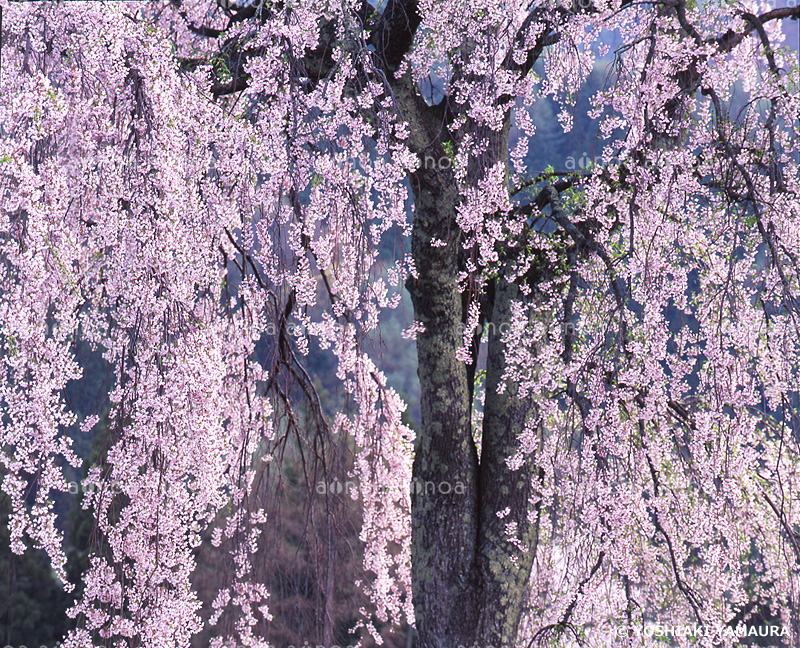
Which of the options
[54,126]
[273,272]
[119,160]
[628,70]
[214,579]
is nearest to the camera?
[54,126]

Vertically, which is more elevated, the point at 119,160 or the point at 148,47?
the point at 148,47

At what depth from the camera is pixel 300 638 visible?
3646mm

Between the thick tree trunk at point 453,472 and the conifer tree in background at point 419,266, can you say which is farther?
the thick tree trunk at point 453,472

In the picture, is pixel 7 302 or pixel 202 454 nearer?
pixel 7 302

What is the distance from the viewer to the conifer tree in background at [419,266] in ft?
8.79

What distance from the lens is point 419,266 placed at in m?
4.22

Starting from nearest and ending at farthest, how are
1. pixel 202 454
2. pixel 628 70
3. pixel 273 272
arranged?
1. pixel 202 454
2. pixel 273 272
3. pixel 628 70

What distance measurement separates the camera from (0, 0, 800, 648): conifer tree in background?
8.79 ft

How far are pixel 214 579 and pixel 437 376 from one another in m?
5.47

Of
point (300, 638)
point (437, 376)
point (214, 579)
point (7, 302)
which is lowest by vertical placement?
point (300, 638)

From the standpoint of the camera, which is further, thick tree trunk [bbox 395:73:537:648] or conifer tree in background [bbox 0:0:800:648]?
thick tree trunk [bbox 395:73:537:648]

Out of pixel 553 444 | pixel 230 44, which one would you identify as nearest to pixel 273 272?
pixel 230 44

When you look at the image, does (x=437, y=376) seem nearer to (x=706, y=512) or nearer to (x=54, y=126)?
(x=706, y=512)

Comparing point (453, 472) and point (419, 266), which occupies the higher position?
point (419, 266)
